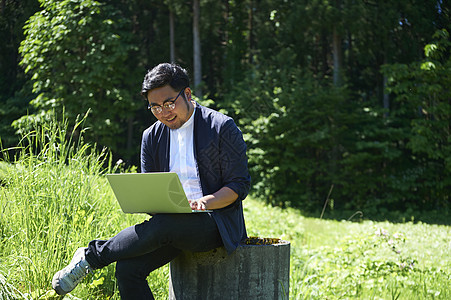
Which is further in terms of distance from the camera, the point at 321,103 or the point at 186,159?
the point at 321,103

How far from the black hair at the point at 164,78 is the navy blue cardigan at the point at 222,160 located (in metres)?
0.19

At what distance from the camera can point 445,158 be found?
11.3 meters

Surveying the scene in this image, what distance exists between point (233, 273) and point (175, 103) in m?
0.85

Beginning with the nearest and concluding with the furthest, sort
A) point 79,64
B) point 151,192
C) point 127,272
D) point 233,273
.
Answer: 1. point 151,192
2. point 127,272
3. point 233,273
4. point 79,64

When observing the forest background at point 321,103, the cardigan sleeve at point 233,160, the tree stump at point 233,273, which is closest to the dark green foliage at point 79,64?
the forest background at point 321,103

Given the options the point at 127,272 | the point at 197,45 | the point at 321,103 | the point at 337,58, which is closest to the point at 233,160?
the point at 127,272

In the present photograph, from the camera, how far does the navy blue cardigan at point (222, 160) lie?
96.3 inches

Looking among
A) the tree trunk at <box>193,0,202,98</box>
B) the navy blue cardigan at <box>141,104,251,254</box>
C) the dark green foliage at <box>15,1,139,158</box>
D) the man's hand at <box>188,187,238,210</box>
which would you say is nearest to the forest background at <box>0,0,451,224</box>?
the dark green foliage at <box>15,1,139,158</box>

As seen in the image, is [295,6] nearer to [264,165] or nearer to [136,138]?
[264,165]

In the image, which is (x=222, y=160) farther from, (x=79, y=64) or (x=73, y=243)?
(x=79, y=64)

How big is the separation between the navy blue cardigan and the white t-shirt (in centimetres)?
3

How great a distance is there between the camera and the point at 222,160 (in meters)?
2.52

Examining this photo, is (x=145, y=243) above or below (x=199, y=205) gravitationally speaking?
below

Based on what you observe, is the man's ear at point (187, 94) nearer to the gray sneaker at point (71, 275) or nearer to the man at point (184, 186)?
the man at point (184, 186)
